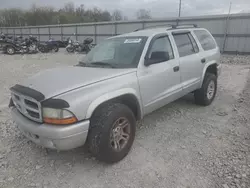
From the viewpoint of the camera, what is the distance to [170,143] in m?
3.27

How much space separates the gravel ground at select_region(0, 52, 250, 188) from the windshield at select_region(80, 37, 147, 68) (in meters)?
1.27

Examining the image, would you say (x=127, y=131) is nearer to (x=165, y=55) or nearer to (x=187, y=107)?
(x=165, y=55)

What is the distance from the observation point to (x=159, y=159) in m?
2.88

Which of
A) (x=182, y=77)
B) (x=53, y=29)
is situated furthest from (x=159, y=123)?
(x=53, y=29)

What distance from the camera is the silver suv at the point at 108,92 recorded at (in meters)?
2.35

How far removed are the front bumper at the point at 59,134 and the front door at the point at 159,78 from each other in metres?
1.10

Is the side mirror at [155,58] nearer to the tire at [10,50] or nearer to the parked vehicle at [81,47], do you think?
the parked vehicle at [81,47]

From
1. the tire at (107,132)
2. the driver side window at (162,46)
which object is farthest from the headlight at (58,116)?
the driver side window at (162,46)

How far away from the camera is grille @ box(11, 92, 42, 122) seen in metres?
2.42

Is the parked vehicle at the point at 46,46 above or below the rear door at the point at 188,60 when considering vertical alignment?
below

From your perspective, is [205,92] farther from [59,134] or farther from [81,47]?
[81,47]

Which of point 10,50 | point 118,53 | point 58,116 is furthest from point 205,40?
point 10,50

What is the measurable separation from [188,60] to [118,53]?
1.40m

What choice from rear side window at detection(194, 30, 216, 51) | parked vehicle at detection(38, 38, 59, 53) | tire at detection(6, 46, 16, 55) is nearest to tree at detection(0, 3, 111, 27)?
parked vehicle at detection(38, 38, 59, 53)
